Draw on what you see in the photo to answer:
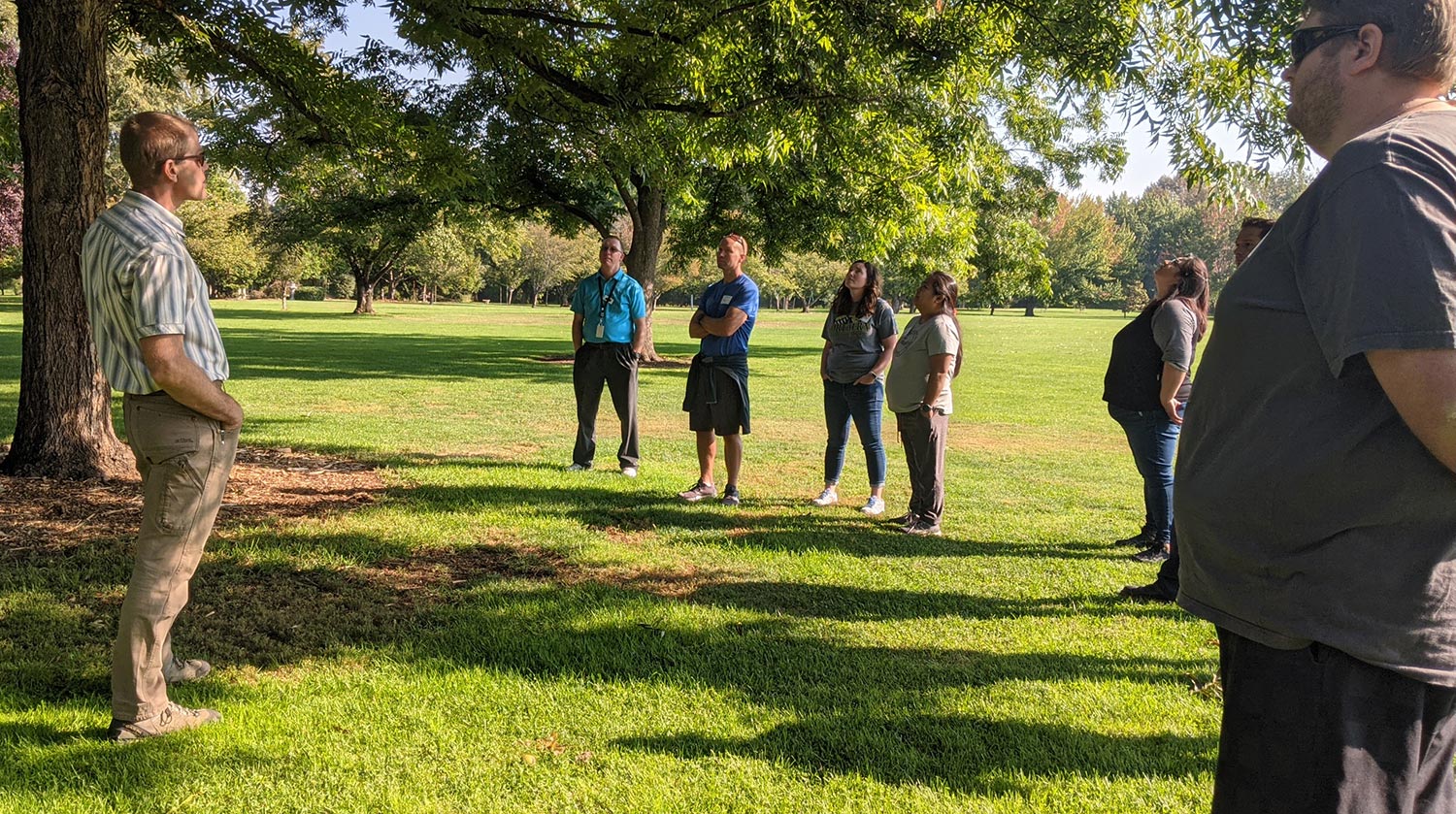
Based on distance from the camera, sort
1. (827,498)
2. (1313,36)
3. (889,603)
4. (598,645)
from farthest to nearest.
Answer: (827,498), (889,603), (598,645), (1313,36)

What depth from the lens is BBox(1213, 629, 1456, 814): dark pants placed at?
5.15 feet

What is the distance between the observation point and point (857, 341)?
7648 millimetres

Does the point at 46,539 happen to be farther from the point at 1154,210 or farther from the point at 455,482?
the point at 1154,210

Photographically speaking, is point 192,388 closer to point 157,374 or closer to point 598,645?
point 157,374

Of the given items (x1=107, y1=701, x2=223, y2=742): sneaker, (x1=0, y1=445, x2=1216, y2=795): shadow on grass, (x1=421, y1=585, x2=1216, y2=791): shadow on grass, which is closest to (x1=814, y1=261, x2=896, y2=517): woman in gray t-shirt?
(x1=0, y1=445, x2=1216, y2=795): shadow on grass

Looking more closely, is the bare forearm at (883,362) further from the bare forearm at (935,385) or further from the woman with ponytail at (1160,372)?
the woman with ponytail at (1160,372)

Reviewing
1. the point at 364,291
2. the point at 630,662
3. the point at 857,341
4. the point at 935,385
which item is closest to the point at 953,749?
the point at 630,662

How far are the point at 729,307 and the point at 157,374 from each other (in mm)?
5060

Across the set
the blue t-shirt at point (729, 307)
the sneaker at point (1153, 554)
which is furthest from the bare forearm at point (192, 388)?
the sneaker at point (1153, 554)

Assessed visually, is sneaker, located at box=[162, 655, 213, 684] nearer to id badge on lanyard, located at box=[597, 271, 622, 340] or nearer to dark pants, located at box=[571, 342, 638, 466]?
dark pants, located at box=[571, 342, 638, 466]

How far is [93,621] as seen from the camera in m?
4.63

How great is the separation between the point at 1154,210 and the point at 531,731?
116 metres

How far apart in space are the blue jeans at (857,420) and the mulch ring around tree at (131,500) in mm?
3798

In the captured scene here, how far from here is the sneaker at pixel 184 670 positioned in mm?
3943
